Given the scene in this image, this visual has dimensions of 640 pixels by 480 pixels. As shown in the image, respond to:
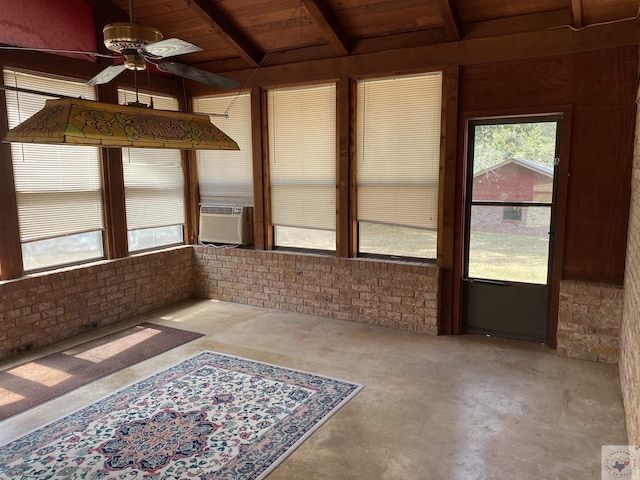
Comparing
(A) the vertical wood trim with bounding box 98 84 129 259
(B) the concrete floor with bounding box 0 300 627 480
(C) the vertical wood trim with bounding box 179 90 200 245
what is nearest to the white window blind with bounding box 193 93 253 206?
(C) the vertical wood trim with bounding box 179 90 200 245

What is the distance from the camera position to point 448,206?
4816mm

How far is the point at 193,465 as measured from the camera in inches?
110

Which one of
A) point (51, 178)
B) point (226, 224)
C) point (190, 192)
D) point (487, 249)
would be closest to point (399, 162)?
→ point (487, 249)

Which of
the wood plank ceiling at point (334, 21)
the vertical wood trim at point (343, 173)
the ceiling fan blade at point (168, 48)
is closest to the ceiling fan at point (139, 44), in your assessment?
the ceiling fan blade at point (168, 48)

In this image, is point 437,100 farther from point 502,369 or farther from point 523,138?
point 502,369

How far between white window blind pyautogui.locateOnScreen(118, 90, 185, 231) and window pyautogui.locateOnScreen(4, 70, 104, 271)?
1.40ft

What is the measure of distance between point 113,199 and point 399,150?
3.32 metres

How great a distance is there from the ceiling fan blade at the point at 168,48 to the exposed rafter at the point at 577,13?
3.12 metres

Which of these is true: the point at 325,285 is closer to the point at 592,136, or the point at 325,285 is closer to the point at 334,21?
the point at 334,21

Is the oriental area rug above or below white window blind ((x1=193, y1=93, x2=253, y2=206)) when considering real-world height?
below

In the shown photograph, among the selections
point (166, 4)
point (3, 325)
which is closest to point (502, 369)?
point (3, 325)

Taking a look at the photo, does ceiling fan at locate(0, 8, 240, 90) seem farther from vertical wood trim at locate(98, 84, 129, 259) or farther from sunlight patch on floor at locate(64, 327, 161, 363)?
sunlight patch on floor at locate(64, 327, 161, 363)

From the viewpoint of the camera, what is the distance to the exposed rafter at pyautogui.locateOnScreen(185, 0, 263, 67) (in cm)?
487

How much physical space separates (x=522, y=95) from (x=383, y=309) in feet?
8.52
